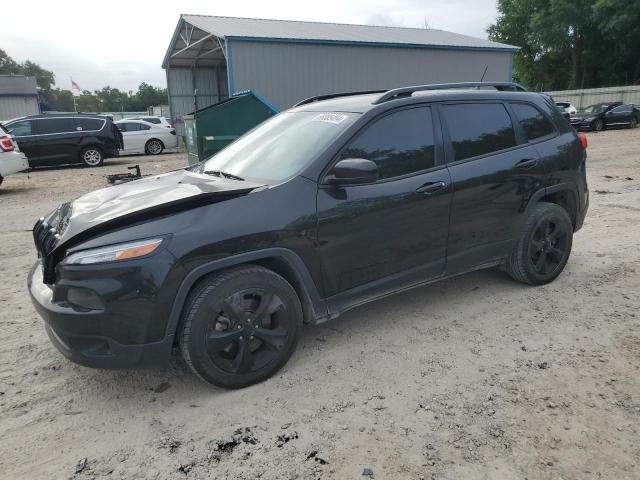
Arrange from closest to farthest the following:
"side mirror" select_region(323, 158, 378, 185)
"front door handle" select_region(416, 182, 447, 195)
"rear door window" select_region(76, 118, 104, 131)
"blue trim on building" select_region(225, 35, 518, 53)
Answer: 1. "side mirror" select_region(323, 158, 378, 185)
2. "front door handle" select_region(416, 182, 447, 195)
3. "rear door window" select_region(76, 118, 104, 131)
4. "blue trim on building" select_region(225, 35, 518, 53)

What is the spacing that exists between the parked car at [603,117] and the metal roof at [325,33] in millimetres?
4551

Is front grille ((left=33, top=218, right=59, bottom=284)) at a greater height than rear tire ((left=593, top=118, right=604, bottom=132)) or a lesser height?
lesser

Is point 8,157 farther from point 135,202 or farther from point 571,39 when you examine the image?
point 571,39

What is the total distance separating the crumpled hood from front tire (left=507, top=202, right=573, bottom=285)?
2.36 meters

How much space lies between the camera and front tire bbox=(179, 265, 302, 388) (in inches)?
104

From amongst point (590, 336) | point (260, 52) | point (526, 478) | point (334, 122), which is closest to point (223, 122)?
point (334, 122)

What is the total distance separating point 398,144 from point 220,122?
6556 millimetres

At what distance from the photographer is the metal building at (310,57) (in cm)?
1783

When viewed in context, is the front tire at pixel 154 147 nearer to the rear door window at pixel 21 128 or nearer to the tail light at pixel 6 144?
the rear door window at pixel 21 128

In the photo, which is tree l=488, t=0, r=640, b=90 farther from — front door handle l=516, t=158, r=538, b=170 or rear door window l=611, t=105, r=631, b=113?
front door handle l=516, t=158, r=538, b=170

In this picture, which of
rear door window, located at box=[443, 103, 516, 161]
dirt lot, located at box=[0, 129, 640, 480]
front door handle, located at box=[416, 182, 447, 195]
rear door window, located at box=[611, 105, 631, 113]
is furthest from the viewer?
rear door window, located at box=[611, 105, 631, 113]

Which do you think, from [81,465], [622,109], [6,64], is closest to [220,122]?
[81,465]

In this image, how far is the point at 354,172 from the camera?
289cm

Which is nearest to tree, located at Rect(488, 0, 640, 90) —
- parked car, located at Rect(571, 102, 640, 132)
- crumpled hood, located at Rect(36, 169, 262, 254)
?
parked car, located at Rect(571, 102, 640, 132)
